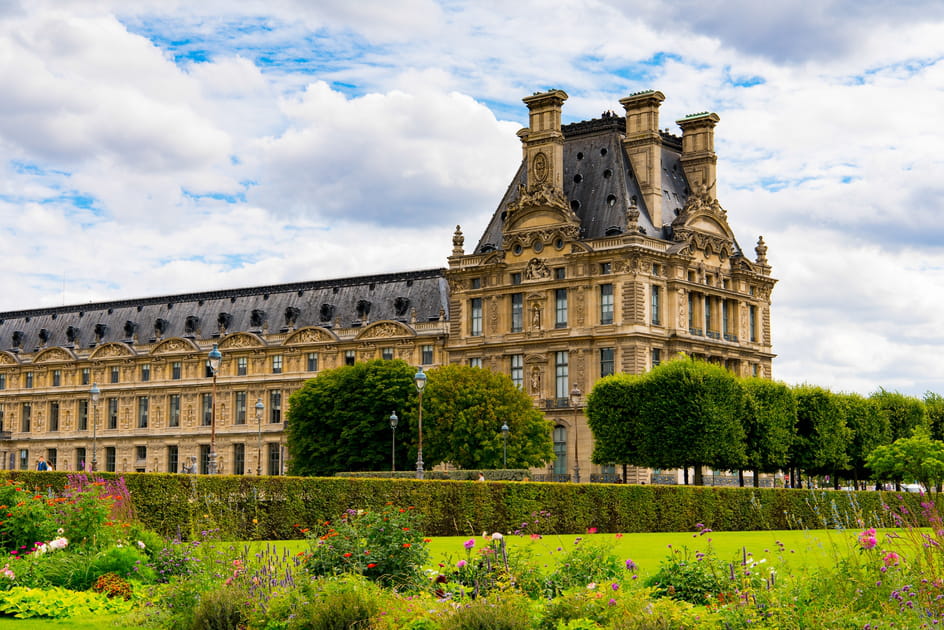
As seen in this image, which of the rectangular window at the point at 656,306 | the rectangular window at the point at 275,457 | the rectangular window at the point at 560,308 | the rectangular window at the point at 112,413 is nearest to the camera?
the rectangular window at the point at 656,306

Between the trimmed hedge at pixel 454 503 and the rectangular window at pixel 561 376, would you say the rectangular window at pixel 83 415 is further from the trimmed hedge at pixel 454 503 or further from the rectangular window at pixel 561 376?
the trimmed hedge at pixel 454 503

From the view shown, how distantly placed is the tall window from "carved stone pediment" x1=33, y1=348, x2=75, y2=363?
5685cm

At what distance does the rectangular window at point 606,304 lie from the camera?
8419cm

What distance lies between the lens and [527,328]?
8775 cm

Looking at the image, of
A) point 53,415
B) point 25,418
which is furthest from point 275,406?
point 25,418

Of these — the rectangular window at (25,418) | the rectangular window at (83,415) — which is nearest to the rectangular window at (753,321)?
the rectangular window at (83,415)

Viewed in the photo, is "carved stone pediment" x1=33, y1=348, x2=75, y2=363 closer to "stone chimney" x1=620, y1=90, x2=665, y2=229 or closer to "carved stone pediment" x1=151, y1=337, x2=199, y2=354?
"carved stone pediment" x1=151, y1=337, x2=199, y2=354

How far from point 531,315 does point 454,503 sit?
165 ft

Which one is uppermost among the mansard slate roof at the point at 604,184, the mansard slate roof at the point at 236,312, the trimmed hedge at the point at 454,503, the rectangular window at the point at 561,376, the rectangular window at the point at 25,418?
the mansard slate roof at the point at 604,184

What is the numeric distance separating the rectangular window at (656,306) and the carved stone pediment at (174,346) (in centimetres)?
4698

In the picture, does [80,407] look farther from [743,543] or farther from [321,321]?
[743,543]

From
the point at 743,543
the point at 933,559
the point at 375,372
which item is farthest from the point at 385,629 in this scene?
the point at 375,372

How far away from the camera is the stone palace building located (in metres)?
84.7

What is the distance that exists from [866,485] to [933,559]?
254 feet
